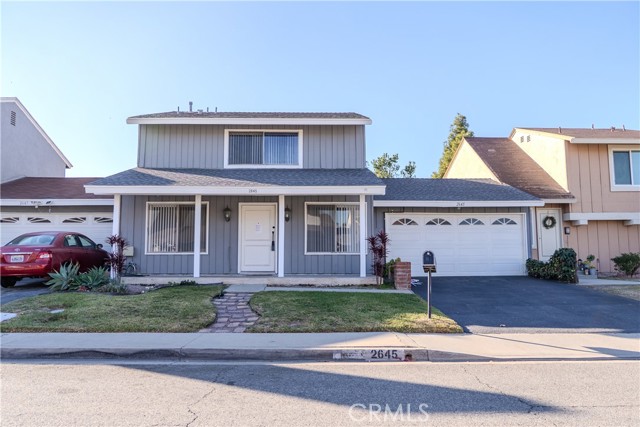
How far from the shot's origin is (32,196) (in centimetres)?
1346

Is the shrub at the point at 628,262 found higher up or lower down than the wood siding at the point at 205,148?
lower down

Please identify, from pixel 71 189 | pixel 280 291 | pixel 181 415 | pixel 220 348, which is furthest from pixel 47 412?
pixel 71 189

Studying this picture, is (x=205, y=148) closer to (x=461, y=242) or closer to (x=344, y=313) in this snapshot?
(x=344, y=313)

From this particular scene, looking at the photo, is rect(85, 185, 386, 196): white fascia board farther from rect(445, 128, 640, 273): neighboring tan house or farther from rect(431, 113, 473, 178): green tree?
rect(431, 113, 473, 178): green tree

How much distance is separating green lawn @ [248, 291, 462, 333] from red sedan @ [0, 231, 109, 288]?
567 centimetres

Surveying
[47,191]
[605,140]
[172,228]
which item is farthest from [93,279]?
[605,140]

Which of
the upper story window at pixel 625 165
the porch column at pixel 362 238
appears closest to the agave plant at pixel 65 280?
the porch column at pixel 362 238

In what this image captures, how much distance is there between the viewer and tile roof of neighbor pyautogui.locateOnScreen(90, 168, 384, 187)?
10500mm

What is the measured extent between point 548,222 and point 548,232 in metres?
0.37

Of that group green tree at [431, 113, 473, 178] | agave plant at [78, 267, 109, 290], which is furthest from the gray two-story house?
green tree at [431, 113, 473, 178]

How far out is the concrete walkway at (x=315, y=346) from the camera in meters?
5.58

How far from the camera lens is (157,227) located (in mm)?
11430

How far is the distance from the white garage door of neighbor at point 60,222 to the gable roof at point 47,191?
1.92 ft

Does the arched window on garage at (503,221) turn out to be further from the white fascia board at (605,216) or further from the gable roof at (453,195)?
the white fascia board at (605,216)
